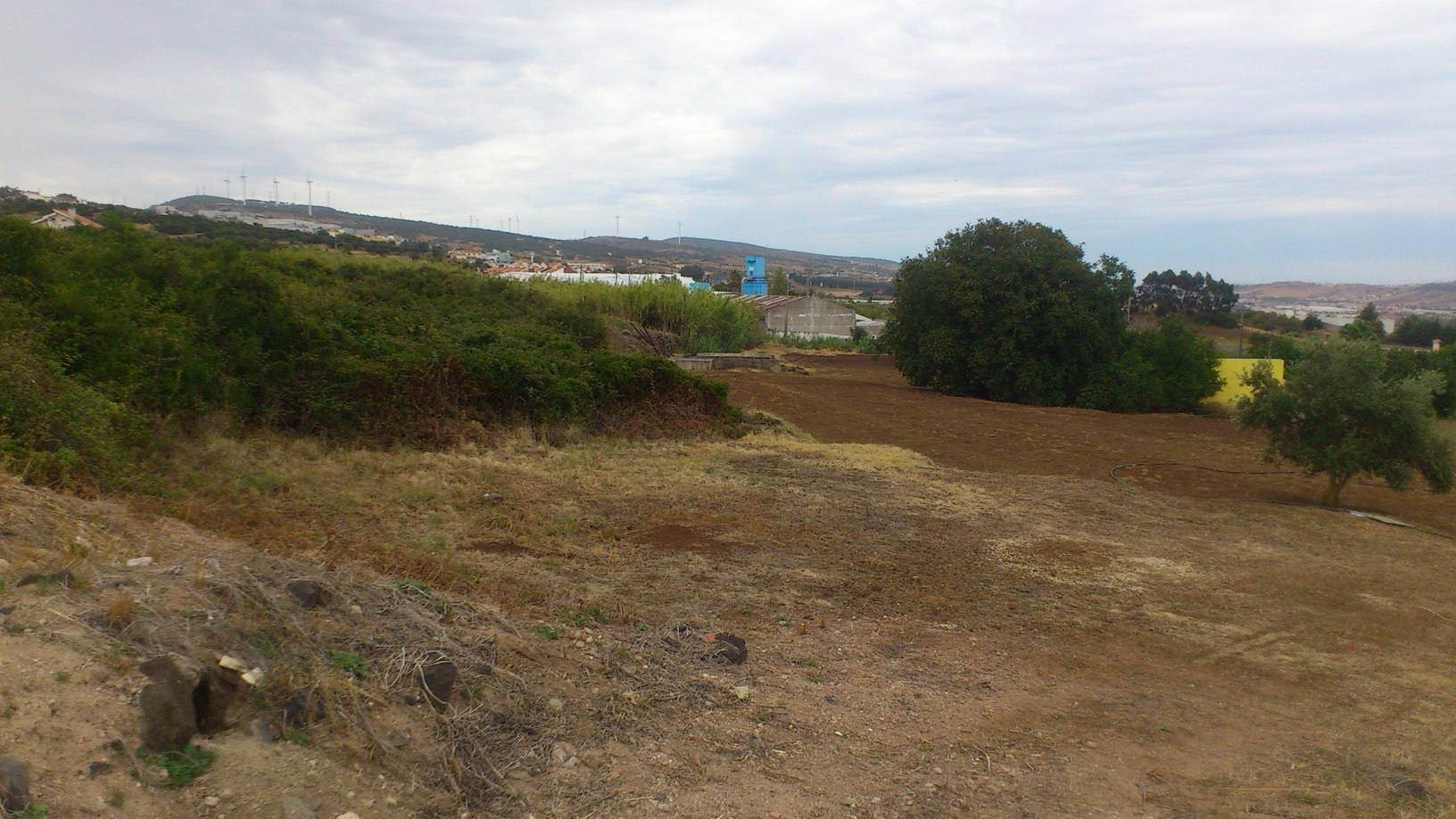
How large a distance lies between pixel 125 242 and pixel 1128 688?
11.1 metres

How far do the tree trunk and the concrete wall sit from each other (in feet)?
138

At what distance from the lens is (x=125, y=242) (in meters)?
10.9

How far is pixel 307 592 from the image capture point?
446 cm

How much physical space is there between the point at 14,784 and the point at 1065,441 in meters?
19.4

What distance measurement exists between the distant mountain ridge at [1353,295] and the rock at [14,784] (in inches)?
5247

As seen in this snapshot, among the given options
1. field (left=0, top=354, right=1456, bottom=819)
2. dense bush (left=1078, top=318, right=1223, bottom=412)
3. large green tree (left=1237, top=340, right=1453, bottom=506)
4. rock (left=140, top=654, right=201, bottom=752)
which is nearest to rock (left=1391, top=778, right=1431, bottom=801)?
field (left=0, top=354, right=1456, bottom=819)

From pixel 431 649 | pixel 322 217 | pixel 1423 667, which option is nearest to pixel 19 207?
pixel 431 649

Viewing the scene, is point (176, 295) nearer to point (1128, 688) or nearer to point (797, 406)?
point (1128, 688)

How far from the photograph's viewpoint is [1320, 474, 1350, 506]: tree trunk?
45.2 feet

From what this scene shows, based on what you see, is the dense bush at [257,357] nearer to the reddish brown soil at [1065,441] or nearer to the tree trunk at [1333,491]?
the reddish brown soil at [1065,441]

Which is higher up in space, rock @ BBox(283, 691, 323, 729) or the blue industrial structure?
the blue industrial structure

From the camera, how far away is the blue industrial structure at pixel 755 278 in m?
72.6

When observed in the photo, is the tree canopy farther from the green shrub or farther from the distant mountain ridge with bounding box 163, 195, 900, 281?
the green shrub

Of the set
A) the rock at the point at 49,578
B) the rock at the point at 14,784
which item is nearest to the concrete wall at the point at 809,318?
the rock at the point at 49,578
